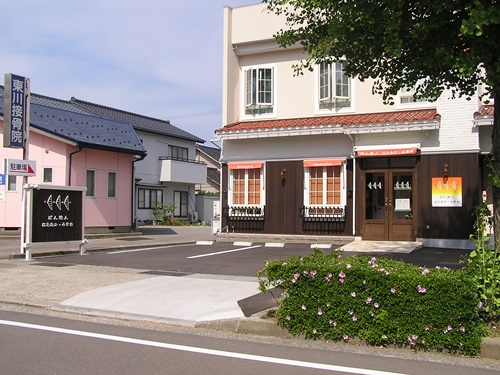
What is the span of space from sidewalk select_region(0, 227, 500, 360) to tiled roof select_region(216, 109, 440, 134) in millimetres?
7797

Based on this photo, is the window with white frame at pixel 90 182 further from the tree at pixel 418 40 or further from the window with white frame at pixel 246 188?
the tree at pixel 418 40

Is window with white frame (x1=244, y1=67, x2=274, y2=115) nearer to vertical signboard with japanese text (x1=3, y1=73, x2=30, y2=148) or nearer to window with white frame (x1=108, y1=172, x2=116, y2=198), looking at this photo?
vertical signboard with japanese text (x1=3, y1=73, x2=30, y2=148)

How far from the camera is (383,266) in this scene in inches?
302

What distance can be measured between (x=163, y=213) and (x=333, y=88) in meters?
23.8

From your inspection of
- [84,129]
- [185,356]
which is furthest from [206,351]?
[84,129]

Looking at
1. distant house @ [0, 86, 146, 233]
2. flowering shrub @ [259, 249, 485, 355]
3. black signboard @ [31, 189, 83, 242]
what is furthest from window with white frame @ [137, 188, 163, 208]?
flowering shrub @ [259, 249, 485, 355]

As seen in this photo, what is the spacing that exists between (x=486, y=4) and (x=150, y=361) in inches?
240

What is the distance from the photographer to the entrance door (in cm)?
1770

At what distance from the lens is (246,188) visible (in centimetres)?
2073

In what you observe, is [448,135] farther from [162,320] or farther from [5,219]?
[5,219]

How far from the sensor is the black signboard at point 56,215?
16062mm

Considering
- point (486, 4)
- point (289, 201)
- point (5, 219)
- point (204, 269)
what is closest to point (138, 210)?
point (5, 219)

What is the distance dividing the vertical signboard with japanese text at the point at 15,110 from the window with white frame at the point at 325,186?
9.80 meters

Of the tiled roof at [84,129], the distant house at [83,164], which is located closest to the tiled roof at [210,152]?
the tiled roof at [84,129]
